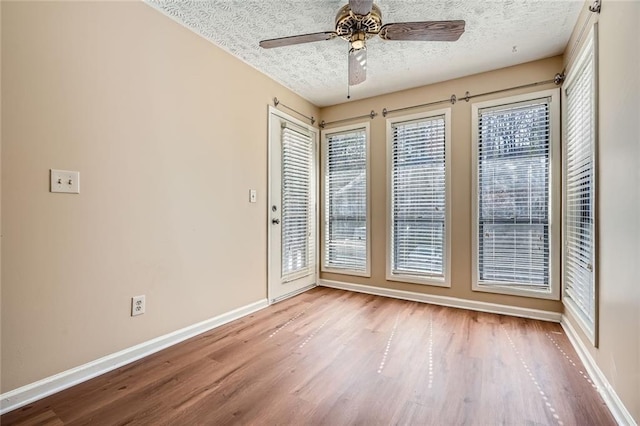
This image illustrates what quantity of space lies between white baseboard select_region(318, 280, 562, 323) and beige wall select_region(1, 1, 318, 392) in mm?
1543

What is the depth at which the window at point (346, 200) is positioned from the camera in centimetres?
377

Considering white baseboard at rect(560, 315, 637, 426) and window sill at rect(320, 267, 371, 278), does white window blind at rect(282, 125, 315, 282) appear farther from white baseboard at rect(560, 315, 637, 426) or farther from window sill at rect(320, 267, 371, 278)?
white baseboard at rect(560, 315, 637, 426)

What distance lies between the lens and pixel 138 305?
6.75 feet

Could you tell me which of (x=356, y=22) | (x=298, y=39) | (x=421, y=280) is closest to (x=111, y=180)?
(x=298, y=39)

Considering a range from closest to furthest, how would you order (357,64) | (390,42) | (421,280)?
(357,64) < (390,42) < (421,280)

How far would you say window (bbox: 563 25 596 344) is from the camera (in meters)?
1.94

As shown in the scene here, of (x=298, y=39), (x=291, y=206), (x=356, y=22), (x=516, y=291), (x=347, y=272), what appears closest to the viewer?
(x=356, y=22)

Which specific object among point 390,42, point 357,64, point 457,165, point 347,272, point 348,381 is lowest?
point 348,381

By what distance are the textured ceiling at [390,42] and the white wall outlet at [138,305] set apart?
212cm

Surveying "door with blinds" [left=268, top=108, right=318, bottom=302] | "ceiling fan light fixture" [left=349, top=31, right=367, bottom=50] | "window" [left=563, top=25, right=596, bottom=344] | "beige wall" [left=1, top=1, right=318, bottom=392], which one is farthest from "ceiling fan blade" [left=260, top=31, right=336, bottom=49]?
"window" [left=563, top=25, right=596, bottom=344]

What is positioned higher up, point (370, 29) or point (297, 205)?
point (370, 29)

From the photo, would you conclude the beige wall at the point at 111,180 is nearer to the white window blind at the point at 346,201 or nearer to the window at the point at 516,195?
the white window blind at the point at 346,201

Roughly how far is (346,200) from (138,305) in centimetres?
260

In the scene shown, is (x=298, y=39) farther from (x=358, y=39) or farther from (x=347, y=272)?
(x=347, y=272)
